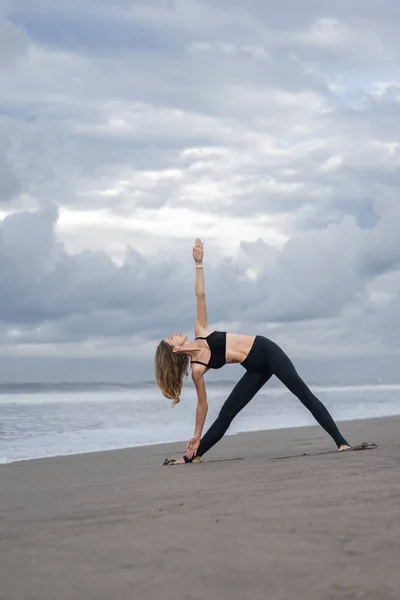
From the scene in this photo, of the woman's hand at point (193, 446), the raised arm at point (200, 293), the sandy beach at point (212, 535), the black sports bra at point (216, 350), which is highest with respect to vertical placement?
the raised arm at point (200, 293)

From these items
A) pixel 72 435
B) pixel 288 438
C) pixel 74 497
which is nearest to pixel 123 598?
pixel 74 497

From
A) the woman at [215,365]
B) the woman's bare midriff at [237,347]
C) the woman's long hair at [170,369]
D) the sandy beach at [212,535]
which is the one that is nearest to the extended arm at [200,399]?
the woman at [215,365]

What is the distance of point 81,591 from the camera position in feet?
10.2

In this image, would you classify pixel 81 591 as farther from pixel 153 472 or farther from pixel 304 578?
pixel 153 472

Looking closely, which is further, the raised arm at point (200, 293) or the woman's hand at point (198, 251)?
the woman's hand at point (198, 251)

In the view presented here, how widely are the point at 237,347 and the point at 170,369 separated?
0.71 meters

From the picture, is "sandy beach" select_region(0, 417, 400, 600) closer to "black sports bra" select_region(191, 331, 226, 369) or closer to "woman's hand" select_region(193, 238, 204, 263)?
"black sports bra" select_region(191, 331, 226, 369)

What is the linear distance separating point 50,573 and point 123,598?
1.84 ft

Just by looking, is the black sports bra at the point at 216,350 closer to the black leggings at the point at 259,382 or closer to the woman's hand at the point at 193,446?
the black leggings at the point at 259,382

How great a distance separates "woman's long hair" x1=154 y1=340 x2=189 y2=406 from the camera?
24.8 ft

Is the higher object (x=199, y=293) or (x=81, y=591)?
(x=199, y=293)

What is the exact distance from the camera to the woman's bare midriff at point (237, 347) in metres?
7.67

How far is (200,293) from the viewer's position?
25.0ft

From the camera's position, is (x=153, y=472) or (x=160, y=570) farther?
(x=153, y=472)
